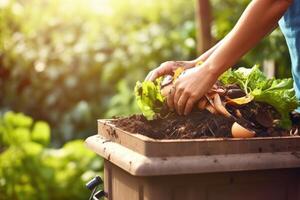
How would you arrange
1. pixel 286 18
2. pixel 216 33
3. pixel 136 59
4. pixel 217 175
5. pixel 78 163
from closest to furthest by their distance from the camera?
pixel 217 175 < pixel 286 18 < pixel 78 163 < pixel 216 33 < pixel 136 59

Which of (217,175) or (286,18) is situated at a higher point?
(286,18)

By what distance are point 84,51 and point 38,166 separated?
179 centimetres

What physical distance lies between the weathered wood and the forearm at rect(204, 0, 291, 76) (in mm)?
1712

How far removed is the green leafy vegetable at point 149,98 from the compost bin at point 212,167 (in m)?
0.18

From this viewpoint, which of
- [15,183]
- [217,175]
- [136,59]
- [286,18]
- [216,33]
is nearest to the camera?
[217,175]

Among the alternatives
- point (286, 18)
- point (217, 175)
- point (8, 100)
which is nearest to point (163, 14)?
point (8, 100)

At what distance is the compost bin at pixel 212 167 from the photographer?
2029 millimetres

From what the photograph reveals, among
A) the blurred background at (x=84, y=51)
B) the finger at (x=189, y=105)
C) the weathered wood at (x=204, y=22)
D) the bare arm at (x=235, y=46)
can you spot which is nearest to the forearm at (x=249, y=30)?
the bare arm at (x=235, y=46)

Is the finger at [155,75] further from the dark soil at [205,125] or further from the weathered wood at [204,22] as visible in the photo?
the weathered wood at [204,22]

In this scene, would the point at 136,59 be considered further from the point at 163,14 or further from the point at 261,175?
the point at 261,175

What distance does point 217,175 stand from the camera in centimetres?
209

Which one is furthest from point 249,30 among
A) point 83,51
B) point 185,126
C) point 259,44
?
point 83,51

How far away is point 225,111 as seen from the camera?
2.23 meters

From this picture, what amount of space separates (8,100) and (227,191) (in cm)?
474
